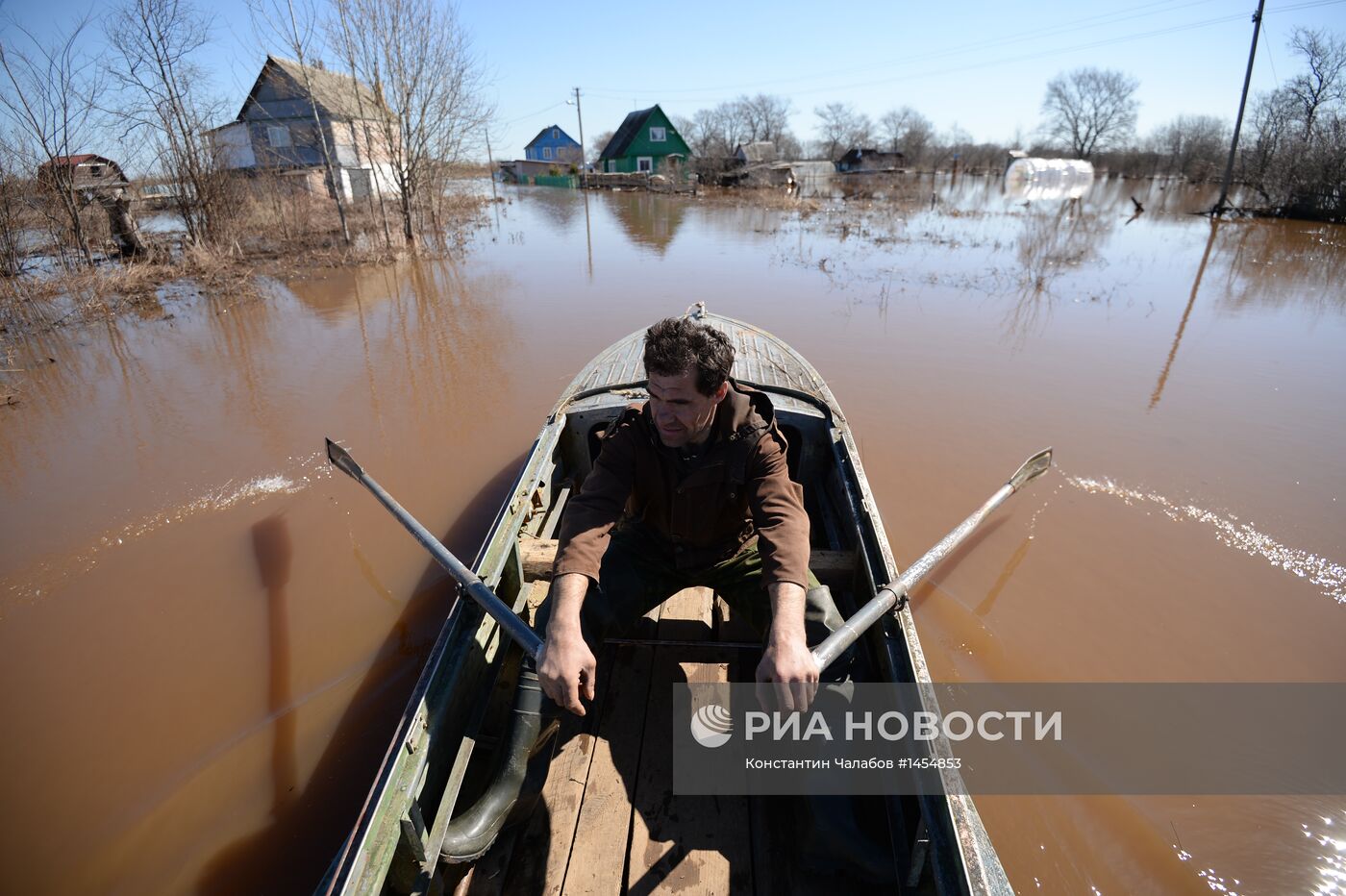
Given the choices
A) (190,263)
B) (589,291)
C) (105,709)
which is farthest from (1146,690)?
(190,263)

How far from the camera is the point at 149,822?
9.71ft

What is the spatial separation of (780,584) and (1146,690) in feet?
9.82

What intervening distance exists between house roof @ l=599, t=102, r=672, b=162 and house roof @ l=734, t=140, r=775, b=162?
7.08 metres

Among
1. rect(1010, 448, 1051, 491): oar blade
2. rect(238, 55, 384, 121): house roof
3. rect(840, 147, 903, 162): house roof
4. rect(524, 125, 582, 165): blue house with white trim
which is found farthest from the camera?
rect(524, 125, 582, 165): blue house with white trim

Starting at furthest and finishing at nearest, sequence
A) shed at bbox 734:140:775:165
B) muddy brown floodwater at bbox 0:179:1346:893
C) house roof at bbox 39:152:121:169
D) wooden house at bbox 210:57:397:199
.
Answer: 1. shed at bbox 734:140:775:165
2. wooden house at bbox 210:57:397:199
3. house roof at bbox 39:152:121:169
4. muddy brown floodwater at bbox 0:179:1346:893

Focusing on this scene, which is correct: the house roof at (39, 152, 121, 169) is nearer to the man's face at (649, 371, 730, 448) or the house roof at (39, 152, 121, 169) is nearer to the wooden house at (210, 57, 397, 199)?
the wooden house at (210, 57, 397, 199)

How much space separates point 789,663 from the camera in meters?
1.92

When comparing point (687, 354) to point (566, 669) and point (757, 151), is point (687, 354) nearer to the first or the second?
point (566, 669)

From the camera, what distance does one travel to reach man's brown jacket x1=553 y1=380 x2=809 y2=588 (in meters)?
2.22

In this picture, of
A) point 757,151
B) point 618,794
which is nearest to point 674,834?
point 618,794

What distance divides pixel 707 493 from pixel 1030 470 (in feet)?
11.0

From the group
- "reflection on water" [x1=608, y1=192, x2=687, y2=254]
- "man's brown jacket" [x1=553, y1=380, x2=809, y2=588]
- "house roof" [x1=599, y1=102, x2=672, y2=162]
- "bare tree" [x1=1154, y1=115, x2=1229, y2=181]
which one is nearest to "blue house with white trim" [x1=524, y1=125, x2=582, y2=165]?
"house roof" [x1=599, y1=102, x2=672, y2=162]

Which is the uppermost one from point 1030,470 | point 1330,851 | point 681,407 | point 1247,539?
point 681,407

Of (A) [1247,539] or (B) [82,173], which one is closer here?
(A) [1247,539]
